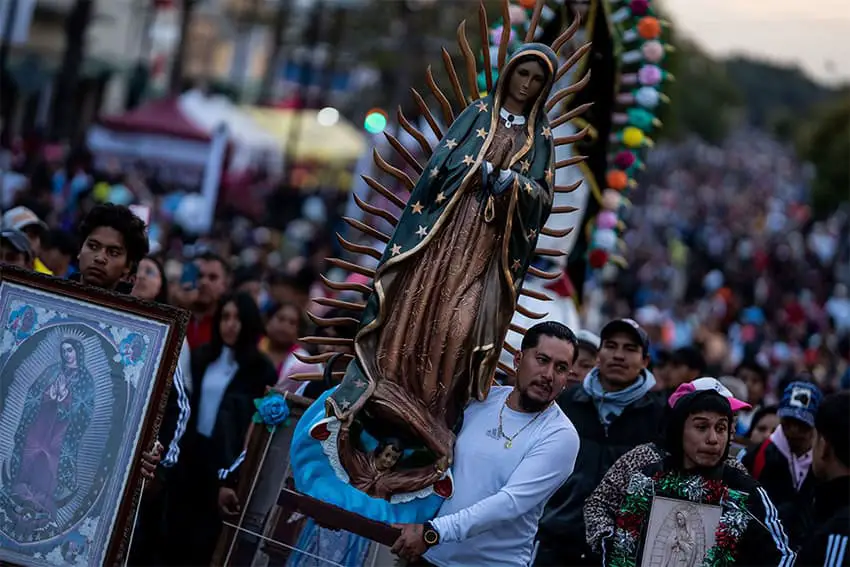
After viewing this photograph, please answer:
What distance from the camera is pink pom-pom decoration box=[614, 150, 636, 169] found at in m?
12.6

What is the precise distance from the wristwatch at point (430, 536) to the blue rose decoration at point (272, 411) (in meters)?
1.41

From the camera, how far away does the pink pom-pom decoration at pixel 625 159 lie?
12.6 m

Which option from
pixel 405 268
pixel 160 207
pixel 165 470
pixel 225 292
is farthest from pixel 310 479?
pixel 160 207

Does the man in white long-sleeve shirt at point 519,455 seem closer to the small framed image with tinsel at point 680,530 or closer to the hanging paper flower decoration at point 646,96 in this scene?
the small framed image with tinsel at point 680,530

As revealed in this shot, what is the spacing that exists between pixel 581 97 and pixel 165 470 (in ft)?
16.6

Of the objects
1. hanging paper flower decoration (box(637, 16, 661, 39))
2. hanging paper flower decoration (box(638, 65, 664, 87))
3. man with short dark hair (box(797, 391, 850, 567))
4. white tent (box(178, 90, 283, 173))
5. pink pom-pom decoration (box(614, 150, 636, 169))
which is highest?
white tent (box(178, 90, 283, 173))

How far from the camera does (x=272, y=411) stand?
8.07 metres

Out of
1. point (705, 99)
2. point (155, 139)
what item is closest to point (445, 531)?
point (155, 139)

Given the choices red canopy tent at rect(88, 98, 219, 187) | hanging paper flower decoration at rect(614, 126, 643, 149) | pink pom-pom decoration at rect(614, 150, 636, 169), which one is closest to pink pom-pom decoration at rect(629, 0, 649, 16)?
hanging paper flower decoration at rect(614, 126, 643, 149)

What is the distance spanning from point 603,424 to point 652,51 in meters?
4.62

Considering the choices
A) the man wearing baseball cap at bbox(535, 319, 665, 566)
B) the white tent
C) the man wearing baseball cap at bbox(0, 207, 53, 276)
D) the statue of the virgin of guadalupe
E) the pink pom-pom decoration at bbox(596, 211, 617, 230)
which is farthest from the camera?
the white tent

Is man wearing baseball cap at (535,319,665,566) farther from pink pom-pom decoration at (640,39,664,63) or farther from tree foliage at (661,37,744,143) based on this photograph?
tree foliage at (661,37,744,143)

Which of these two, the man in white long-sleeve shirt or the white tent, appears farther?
the white tent

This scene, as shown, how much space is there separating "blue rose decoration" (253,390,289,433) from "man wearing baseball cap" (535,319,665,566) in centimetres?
147
